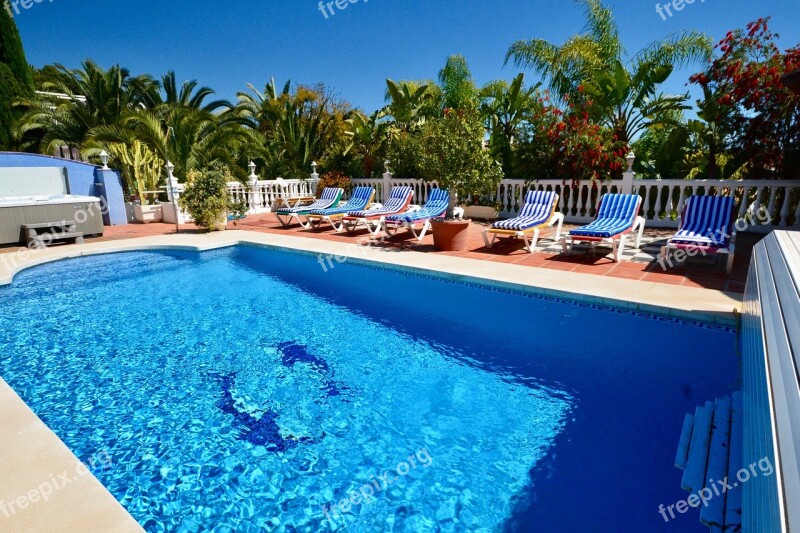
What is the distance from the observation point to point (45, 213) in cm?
1059

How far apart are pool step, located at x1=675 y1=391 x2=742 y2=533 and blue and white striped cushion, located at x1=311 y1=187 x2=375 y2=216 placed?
970 cm

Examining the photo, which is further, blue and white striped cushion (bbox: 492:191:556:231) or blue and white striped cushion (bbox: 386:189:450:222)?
blue and white striped cushion (bbox: 386:189:450:222)

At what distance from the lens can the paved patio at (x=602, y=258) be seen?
6.23 m

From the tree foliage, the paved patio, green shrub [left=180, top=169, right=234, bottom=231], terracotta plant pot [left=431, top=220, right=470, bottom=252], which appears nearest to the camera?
the paved patio

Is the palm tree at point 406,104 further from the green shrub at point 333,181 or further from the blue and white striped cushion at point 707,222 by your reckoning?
the blue and white striped cushion at point 707,222

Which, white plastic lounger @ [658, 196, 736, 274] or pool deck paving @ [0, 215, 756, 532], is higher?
white plastic lounger @ [658, 196, 736, 274]

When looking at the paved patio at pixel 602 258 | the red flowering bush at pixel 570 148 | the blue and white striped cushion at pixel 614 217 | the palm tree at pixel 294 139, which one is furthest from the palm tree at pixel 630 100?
the palm tree at pixel 294 139

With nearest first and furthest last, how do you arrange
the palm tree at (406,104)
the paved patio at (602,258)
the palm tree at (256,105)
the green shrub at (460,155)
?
the paved patio at (602,258) → the green shrub at (460,155) → the palm tree at (406,104) → the palm tree at (256,105)

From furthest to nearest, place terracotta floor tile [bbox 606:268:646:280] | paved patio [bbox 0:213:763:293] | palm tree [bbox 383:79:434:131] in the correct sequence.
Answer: palm tree [bbox 383:79:434:131] → terracotta floor tile [bbox 606:268:646:280] → paved patio [bbox 0:213:763:293]

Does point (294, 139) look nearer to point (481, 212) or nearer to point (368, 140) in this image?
point (368, 140)

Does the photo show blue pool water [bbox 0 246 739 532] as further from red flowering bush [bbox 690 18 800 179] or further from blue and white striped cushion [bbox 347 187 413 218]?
red flowering bush [bbox 690 18 800 179]

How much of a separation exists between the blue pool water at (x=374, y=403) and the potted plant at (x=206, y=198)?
5.12m

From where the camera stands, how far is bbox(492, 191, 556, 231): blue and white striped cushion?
8.26 metres

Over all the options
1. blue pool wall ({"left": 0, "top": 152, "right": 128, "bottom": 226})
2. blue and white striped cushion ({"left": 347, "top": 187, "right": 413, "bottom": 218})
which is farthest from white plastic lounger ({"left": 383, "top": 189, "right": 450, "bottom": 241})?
blue pool wall ({"left": 0, "top": 152, "right": 128, "bottom": 226})
